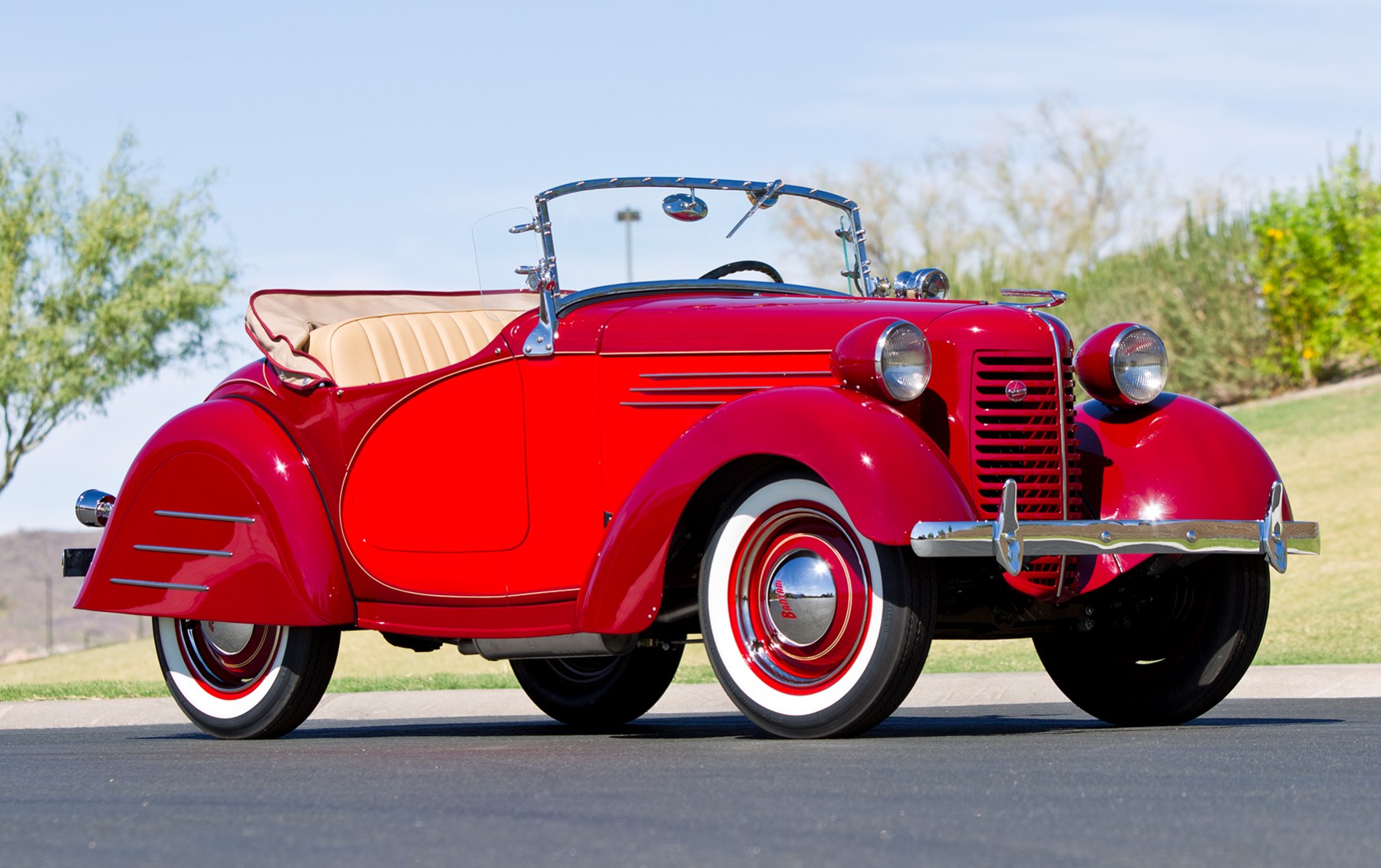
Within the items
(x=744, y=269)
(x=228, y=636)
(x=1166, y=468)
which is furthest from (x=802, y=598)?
(x=228, y=636)

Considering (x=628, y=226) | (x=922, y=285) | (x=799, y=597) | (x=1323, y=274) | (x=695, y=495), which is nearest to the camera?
(x=799, y=597)

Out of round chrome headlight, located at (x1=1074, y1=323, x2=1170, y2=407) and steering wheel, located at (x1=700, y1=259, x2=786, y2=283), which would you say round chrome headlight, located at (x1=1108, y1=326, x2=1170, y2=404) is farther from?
steering wheel, located at (x1=700, y1=259, x2=786, y2=283)

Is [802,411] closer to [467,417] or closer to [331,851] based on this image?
[467,417]

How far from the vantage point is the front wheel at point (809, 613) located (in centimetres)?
536

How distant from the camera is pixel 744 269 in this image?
24.1 ft

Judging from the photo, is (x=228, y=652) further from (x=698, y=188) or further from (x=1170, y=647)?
(x=1170, y=647)

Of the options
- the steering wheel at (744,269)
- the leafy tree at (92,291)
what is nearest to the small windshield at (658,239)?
the steering wheel at (744,269)

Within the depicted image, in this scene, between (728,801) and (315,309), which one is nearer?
(728,801)

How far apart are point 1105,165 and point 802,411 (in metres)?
44.8

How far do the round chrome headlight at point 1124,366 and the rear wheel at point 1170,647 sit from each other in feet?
2.12

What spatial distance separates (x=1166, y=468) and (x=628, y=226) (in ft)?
7.04

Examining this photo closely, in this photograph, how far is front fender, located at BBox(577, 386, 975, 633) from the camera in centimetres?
532

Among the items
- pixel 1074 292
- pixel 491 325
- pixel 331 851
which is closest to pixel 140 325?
pixel 1074 292

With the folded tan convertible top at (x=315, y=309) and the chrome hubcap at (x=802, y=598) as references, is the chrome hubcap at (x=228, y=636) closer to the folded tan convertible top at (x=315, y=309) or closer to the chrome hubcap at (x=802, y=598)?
the folded tan convertible top at (x=315, y=309)
